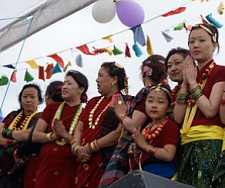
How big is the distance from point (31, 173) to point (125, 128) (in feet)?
4.73

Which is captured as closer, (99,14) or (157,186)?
(157,186)

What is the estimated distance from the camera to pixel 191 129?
317cm

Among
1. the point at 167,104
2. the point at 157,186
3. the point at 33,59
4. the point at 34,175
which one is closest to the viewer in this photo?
the point at 157,186

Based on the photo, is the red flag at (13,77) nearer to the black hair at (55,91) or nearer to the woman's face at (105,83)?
the black hair at (55,91)

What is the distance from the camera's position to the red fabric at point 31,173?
4730 mm

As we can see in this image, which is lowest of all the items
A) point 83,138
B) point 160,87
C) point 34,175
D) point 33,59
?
point 34,175

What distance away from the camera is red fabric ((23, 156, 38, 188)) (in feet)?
15.5

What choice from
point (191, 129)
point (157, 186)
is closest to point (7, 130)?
point (191, 129)

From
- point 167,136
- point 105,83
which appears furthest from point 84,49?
point 167,136

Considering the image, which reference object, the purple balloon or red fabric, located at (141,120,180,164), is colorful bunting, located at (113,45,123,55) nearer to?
the purple balloon

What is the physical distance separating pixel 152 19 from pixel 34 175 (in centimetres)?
179

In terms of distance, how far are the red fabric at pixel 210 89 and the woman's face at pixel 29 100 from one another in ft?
7.34

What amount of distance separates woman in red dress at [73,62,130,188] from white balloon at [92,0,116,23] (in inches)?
28.9

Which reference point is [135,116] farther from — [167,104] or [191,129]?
[191,129]
